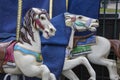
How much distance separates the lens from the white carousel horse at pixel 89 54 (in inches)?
103

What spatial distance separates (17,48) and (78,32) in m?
0.66

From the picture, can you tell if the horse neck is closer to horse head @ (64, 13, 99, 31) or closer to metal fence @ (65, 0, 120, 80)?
horse head @ (64, 13, 99, 31)

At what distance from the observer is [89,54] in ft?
9.21

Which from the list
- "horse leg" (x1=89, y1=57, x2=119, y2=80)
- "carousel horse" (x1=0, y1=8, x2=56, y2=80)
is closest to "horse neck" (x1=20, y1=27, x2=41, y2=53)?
"carousel horse" (x1=0, y1=8, x2=56, y2=80)

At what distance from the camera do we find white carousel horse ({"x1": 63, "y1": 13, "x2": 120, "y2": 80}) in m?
2.62

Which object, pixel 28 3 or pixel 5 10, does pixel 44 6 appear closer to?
pixel 28 3

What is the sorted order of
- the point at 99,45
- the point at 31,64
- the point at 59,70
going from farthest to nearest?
the point at 99,45
the point at 59,70
the point at 31,64

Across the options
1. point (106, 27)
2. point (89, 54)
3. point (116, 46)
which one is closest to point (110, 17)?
point (106, 27)

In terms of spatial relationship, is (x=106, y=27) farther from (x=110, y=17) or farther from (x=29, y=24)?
(x=29, y=24)

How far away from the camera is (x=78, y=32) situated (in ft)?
9.38

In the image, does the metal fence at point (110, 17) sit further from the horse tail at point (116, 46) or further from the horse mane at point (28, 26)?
the horse mane at point (28, 26)

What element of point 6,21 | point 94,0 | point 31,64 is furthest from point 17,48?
point 94,0

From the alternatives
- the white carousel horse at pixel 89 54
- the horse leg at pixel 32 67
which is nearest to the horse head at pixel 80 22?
the white carousel horse at pixel 89 54

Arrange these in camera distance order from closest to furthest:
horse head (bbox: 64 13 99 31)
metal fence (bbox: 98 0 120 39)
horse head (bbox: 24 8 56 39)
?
1. horse head (bbox: 24 8 56 39)
2. horse head (bbox: 64 13 99 31)
3. metal fence (bbox: 98 0 120 39)
